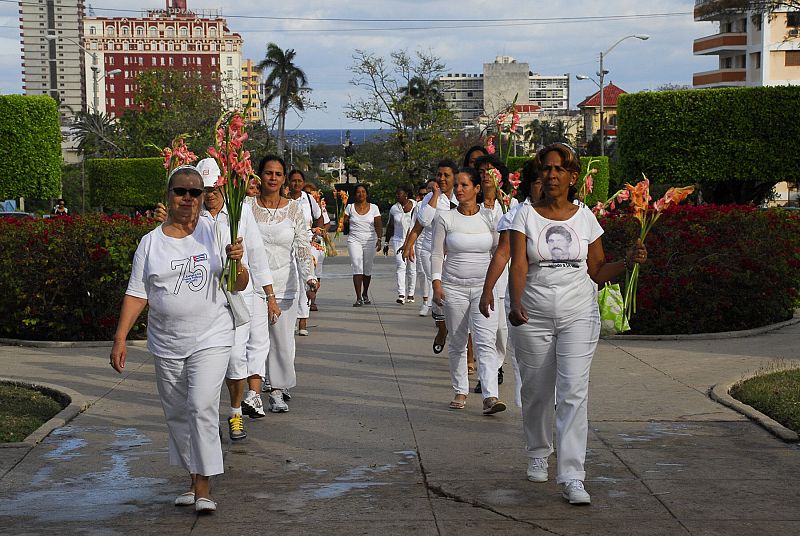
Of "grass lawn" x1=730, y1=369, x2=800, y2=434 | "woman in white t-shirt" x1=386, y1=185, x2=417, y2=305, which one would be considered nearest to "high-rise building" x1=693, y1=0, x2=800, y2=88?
"woman in white t-shirt" x1=386, y1=185, x2=417, y2=305

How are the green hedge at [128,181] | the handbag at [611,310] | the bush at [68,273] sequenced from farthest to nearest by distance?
the green hedge at [128,181]
the bush at [68,273]
the handbag at [611,310]

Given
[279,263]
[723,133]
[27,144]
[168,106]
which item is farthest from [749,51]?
[279,263]

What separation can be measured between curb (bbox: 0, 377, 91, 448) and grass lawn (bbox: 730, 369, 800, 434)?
530 centimetres

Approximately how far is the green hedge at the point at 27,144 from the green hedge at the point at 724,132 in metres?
13.3

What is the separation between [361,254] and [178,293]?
469 inches

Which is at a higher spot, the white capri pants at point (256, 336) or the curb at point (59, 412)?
the white capri pants at point (256, 336)

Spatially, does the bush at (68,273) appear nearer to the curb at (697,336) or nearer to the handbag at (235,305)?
the curb at (697,336)

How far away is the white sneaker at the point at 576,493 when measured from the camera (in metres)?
6.30

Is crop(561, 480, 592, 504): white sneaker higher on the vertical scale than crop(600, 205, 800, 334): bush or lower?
lower

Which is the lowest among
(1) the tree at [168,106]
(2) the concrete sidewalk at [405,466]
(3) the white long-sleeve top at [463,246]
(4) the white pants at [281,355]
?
(2) the concrete sidewalk at [405,466]

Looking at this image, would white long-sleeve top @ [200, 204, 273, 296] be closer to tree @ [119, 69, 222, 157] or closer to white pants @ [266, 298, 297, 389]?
white pants @ [266, 298, 297, 389]

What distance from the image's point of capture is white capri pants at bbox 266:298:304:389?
9336mm

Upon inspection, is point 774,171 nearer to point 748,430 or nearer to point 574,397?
point 748,430

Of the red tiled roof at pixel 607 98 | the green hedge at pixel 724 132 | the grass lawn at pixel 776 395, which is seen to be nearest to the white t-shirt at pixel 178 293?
the grass lawn at pixel 776 395
